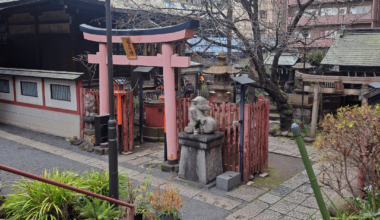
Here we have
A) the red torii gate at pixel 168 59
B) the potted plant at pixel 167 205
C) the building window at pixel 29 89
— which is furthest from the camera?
the building window at pixel 29 89

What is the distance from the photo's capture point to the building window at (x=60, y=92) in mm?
12391

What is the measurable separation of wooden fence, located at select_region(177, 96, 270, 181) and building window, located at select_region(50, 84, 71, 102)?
5.06m

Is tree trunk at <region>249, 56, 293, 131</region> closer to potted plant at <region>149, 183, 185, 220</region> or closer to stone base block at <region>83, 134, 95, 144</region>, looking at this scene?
stone base block at <region>83, 134, 95, 144</region>

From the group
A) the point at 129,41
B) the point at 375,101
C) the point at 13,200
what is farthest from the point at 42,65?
the point at 375,101

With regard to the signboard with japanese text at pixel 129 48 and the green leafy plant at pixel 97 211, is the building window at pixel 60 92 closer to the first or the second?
the signboard with japanese text at pixel 129 48

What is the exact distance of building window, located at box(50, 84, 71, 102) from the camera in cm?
1239

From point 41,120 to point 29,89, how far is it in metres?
1.43

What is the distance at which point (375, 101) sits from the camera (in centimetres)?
783

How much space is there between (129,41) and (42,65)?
307 inches

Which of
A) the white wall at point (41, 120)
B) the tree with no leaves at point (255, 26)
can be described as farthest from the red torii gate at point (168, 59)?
the white wall at point (41, 120)

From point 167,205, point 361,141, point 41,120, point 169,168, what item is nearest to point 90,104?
point 41,120

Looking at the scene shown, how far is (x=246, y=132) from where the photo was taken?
331 inches

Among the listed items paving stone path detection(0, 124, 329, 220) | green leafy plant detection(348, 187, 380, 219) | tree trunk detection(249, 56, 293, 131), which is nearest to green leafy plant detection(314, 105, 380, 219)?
green leafy plant detection(348, 187, 380, 219)

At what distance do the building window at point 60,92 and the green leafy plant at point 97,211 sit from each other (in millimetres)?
7421
